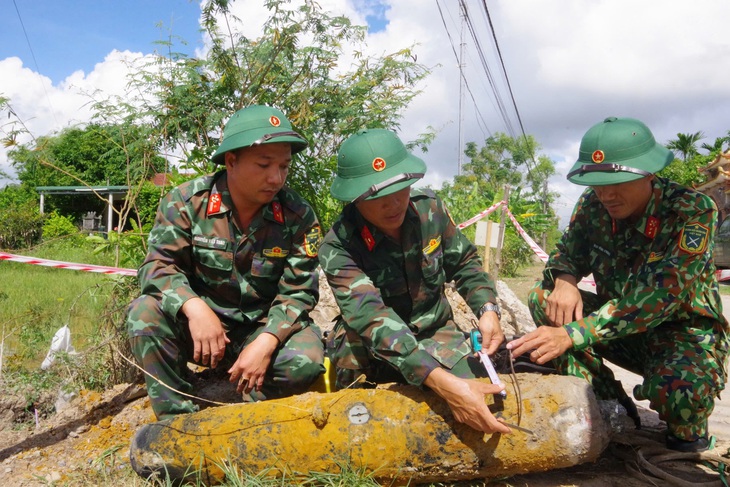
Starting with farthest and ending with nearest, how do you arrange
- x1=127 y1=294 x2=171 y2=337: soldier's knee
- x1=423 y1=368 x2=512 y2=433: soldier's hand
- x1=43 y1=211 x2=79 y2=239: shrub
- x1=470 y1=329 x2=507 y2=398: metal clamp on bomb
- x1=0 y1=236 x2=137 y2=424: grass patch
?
x1=43 y1=211 x2=79 y2=239: shrub
x1=0 y1=236 x2=137 y2=424: grass patch
x1=127 y1=294 x2=171 y2=337: soldier's knee
x1=470 y1=329 x2=507 y2=398: metal clamp on bomb
x1=423 y1=368 x2=512 y2=433: soldier's hand

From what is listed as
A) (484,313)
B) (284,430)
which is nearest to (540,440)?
(484,313)

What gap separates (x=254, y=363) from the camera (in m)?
2.55

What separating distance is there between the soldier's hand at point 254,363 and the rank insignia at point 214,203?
0.68m

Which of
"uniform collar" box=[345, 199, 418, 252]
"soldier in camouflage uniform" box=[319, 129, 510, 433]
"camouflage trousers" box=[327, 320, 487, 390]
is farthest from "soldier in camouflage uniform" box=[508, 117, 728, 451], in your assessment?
"uniform collar" box=[345, 199, 418, 252]

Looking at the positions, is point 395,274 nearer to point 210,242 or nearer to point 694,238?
point 210,242

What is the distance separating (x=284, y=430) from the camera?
232 centimetres

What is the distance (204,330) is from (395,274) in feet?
3.03

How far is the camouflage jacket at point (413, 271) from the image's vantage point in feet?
8.49

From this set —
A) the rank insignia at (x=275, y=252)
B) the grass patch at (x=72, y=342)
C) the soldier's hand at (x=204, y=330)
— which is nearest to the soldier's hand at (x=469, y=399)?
the soldier's hand at (x=204, y=330)

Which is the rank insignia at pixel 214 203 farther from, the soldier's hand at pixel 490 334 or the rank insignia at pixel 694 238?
the rank insignia at pixel 694 238

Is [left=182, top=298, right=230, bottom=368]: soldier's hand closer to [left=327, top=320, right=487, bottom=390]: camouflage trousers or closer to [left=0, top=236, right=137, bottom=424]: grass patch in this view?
[left=327, top=320, right=487, bottom=390]: camouflage trousers

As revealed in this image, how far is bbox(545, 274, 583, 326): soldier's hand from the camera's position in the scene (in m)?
2.88

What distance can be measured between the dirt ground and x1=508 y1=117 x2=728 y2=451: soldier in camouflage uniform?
0.61 feet

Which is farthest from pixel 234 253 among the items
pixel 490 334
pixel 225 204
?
pixel 490 334
